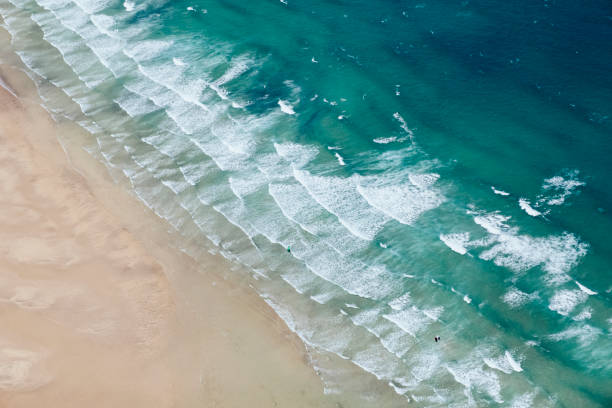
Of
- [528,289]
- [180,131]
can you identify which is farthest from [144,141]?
[528,289]

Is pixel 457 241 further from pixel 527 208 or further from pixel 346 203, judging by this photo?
pixel 346 203

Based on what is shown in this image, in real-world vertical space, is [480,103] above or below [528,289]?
above

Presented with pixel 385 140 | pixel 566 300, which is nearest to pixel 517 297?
pixel 566 300

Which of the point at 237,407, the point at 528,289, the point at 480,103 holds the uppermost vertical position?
the point at 480,103

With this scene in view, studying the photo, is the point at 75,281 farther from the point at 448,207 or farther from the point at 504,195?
the point at 504,195

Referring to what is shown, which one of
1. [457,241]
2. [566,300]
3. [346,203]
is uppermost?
[346,203]
